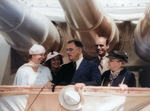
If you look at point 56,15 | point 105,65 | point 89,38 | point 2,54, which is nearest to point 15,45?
point 2,54

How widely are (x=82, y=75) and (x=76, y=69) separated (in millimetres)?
58

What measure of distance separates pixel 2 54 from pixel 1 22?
1.26 feet

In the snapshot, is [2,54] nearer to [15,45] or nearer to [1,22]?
[15,45]

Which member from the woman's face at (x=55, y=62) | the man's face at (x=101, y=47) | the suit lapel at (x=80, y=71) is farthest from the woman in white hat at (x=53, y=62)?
the man's face at (x=101, y=47)

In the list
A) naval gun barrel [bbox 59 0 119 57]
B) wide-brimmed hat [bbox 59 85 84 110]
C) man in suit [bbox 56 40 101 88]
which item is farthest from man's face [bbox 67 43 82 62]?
wide-brimmed hat [bbox 59 85 84 110]

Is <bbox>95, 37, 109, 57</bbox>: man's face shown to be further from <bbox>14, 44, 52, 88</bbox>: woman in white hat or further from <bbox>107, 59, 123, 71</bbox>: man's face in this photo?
<bbox>14, 44, 52, 88</bbox>: woman in white hat

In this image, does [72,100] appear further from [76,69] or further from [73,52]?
[73,52]

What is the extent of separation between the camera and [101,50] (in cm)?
170

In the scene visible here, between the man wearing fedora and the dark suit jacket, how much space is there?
0.17 feet

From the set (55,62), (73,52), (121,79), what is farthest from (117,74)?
(55,62)

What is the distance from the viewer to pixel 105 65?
1.63m

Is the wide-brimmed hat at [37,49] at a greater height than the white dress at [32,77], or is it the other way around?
the wide-brimmed hat at [37,49]

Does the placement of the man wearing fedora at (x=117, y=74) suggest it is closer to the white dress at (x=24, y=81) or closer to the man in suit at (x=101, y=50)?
the man in suit at (x=101, y=50)

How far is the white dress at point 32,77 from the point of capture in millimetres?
1584
